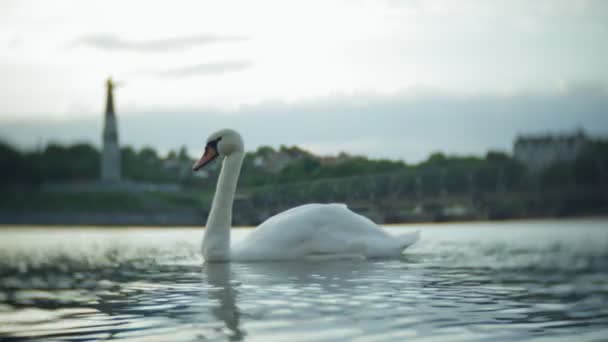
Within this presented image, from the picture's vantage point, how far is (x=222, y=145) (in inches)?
→ 327

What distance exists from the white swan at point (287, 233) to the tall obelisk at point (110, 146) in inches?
1891

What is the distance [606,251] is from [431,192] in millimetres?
6799

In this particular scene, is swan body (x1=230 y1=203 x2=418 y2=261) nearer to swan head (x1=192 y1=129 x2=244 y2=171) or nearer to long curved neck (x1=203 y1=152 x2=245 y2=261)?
long curved neck (x1=203 y1=152 x2=245 y2=261)

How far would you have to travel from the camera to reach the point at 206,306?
4.17 metres

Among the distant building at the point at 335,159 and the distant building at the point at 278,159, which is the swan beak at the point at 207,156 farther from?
the distant building at the point at 335,159

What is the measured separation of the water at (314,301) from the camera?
10.9 ft

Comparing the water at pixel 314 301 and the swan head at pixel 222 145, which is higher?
the swan head at pixel 222 145

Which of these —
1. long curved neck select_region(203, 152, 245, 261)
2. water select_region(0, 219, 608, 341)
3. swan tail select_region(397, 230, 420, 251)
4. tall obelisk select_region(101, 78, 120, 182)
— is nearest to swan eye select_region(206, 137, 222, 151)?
long curved neck select_region(203, 152, 245, 261)

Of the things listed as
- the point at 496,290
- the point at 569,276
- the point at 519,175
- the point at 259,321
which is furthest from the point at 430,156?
the point at 259,321

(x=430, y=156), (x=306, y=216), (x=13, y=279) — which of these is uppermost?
(x=430, y=156)

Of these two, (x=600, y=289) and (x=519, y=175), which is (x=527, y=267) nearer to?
(x=600, y=289)

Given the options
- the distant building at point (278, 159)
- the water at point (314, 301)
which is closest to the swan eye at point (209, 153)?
the water at point (314, 301)

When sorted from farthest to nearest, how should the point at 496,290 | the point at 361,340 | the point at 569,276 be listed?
the point at 569,276
the point at 496,290
the point at 361,340

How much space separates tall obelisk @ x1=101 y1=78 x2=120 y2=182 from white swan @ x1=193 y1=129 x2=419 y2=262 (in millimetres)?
48042
